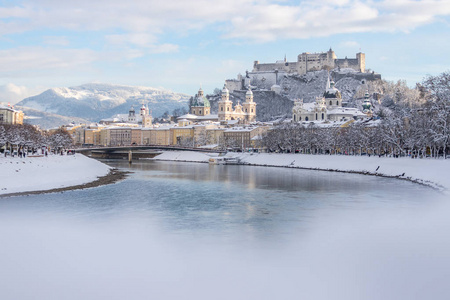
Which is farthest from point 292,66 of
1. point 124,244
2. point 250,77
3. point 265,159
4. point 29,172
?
point 124,244

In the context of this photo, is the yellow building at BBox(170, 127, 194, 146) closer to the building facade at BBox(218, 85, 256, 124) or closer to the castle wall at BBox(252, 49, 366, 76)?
the building facade at BBox(218, 85, 256, 124)

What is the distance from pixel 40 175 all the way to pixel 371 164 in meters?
34.4

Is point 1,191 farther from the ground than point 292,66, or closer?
closer

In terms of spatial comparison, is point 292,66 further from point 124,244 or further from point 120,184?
point 124,244

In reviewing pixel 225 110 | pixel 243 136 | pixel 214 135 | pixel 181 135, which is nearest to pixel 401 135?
pixel 243 136

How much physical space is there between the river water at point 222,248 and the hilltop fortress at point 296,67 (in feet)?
462

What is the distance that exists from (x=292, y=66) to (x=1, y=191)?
148664mm

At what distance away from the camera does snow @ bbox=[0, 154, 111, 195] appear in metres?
34.8

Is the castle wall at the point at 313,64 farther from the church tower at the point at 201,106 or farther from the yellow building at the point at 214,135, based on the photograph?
the yellow building at the point at 214,135

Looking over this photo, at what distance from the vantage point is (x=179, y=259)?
51.6ft

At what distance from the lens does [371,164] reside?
189 ft

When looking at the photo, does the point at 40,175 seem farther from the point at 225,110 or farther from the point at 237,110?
the point at 237,110

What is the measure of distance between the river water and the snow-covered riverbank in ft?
38.3

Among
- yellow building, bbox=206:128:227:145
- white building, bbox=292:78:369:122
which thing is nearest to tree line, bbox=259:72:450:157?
white building, bbox=292:78:369:122
